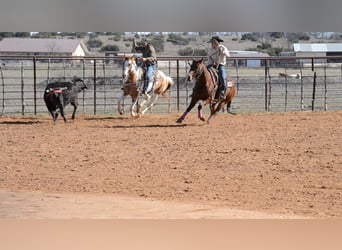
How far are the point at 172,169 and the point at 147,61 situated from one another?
596cm

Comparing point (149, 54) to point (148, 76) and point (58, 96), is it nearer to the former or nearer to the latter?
point (148, 76)

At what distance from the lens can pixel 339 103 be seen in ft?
69.7

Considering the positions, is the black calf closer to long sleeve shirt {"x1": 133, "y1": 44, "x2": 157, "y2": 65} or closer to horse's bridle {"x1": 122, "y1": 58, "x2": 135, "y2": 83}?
horse's bridle {"x1": 122, "y1": 58, "x2": 135, "y2": 83}

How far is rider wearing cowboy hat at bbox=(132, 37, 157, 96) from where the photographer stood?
1380 cm

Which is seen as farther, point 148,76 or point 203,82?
point 148,76

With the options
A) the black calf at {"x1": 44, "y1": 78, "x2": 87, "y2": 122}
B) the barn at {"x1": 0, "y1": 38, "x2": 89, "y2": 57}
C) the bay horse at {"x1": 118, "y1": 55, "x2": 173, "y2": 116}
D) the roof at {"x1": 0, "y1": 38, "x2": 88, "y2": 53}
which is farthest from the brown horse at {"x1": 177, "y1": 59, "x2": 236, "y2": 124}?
the roof at {"x1": 0, "y1": 38, "x2": 88, "y2": 53}

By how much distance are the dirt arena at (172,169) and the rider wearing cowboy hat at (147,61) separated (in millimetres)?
1029

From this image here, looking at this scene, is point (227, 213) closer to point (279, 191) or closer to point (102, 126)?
point (279, 191)

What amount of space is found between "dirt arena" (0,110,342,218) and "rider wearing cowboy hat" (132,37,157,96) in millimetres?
1029

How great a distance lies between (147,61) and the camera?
14.2 meters

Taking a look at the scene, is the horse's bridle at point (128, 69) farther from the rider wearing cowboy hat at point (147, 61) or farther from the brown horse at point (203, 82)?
the brown horse at point (203, 82)

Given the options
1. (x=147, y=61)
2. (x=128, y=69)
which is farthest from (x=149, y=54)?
(x=128, y=69)

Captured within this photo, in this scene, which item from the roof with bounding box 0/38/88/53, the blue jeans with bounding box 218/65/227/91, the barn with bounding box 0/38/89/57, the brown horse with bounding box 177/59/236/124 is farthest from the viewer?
the blue jeans with bounding box 218/65/227/91

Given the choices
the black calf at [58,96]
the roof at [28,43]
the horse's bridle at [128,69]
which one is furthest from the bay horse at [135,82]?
the roof at [28,43]
